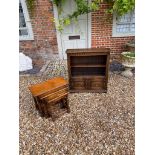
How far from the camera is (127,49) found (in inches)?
213

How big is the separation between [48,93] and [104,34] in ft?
10.8

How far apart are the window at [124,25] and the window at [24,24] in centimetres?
286

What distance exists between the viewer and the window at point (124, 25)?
17.0 ft

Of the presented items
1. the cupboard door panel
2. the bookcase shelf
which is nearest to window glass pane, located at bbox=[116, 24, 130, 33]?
the bookcase shelf

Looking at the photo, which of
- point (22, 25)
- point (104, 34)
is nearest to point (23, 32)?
point (22, 25)

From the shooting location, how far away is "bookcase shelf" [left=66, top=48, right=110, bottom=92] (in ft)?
12.5

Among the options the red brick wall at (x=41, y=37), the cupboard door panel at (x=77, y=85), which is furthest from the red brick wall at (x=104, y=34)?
the cupboard door panel at (x=77, y=85)

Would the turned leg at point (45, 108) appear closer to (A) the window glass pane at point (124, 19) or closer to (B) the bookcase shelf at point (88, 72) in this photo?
(B) the bookcase shelf at point (88, 72)

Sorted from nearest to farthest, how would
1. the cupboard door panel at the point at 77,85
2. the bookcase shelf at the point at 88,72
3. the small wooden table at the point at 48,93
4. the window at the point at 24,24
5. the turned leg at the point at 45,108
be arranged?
the small wooden table at the point at 48,93, the turned leg at the point at 45,108, the bookcase shelf at the point at 88,72, the cupboard door panel at the point at 77,85, the window at the point at 24,24

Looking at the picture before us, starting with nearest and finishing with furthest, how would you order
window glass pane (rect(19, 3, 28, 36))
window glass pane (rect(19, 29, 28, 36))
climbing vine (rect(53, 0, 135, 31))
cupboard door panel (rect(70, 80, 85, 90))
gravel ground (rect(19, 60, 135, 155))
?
gravel ground (rect(19, 60, 135, 155)), cupboard door panel (rect(70, 80, 85, 90)), climbing vine (rect(53, 0, 135, 31)), window glass pane (rect(19, 3, 28, 36)), window glass pane (rect(19, 29, 28, 36))

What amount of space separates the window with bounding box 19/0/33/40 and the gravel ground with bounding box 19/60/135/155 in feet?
8.04

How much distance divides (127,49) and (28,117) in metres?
3.82

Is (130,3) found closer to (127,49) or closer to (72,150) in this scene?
(127,49)

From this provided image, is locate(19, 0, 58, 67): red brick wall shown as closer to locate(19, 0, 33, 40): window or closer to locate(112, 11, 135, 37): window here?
locate(19, 0, 33, 40): window
